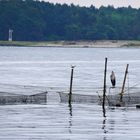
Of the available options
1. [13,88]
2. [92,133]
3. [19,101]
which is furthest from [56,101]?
[92,133]

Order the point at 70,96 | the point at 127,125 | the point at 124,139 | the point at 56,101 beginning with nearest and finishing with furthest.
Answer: the point at 124,139, the point at 127,125, the point at 70,96, the point at 56,101

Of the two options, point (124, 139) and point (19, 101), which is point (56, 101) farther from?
point (124, 139)

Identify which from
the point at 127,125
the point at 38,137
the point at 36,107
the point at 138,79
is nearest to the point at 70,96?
the point at 36,107

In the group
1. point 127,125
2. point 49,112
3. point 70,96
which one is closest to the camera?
point 127,125

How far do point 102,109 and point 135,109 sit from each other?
1.98 meters

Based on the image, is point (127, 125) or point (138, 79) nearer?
point (127, 125)

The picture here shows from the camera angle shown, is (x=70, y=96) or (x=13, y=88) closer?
(x=70, y=96)

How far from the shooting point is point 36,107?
172 feet

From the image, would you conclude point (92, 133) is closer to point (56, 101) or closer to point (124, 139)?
point (124, 139)

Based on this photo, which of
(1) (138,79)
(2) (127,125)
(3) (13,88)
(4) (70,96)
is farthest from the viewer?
(1) (138,79)

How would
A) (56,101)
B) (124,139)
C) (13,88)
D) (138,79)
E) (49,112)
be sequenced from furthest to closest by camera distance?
1. (138,79)
2. (13,88)
3. (56,101)
4. (49,112)
5. (124,139)

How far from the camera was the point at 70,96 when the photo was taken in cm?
5406

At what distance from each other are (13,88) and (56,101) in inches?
521

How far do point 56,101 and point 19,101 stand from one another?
14.3ft
